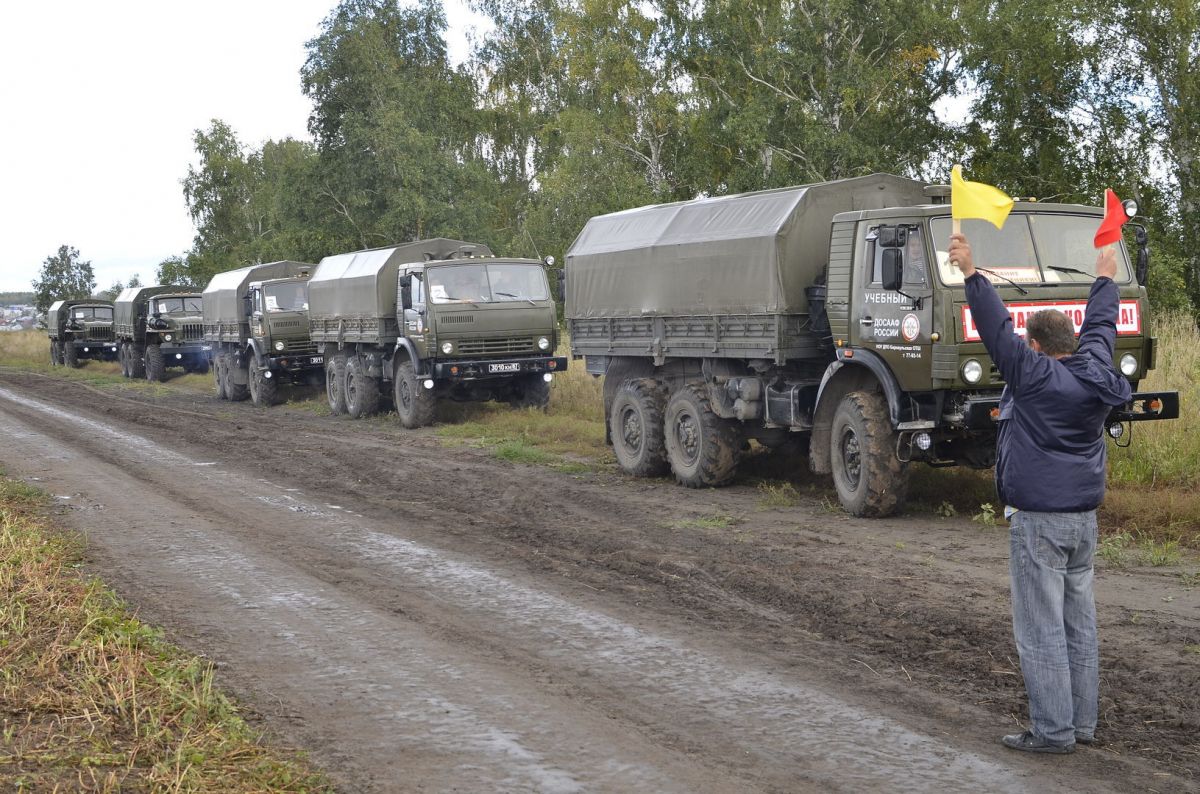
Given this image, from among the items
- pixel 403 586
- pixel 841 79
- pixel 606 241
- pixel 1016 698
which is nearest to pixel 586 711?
pixel 1016 698

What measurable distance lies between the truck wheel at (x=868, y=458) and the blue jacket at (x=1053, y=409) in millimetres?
5308

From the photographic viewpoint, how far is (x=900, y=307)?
32.9 feet

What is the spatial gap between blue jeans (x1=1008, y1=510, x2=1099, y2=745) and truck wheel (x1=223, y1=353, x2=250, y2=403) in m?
25.5

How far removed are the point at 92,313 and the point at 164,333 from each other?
11193 millimetres

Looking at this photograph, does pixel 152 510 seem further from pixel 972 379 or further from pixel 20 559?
pixel 972 379

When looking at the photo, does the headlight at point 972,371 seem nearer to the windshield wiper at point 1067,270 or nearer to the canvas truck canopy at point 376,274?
the windshield wiper at point 1067,270

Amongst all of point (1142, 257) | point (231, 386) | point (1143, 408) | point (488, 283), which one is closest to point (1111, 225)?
point (1143, 408)

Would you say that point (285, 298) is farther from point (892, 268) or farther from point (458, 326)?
point (892, 268)

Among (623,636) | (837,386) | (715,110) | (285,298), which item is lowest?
(623,636)

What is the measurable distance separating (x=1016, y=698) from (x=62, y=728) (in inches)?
161

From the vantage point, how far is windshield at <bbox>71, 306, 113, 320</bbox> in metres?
44.1

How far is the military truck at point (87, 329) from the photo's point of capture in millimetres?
44094

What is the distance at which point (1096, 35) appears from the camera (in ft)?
81.4

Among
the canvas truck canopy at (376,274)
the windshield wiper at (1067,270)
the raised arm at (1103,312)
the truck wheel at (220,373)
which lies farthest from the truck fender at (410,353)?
the raised arm at (1103,312)
